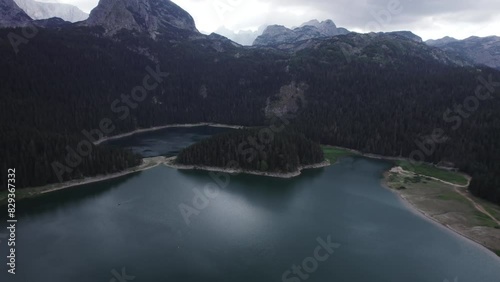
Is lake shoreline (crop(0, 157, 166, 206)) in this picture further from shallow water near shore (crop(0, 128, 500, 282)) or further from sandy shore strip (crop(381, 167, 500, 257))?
sandy shore strip (crop(381, 167, 500, 257))

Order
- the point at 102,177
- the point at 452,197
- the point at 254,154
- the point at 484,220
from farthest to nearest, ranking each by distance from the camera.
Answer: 1. the point at 254,154
2. the point at 102,177
3. the point at 452,197
4. the point at 484,220

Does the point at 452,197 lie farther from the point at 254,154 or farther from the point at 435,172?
the point at 254,154

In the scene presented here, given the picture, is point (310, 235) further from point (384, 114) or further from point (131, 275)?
point (384, 114)

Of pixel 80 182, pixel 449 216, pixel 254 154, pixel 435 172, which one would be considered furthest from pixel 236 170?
pixel 435 172

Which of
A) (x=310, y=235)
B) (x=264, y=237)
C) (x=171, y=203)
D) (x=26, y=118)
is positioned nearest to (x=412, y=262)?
(x=310, y=235)

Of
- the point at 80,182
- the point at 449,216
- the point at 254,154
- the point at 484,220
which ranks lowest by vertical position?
the point at 80,182

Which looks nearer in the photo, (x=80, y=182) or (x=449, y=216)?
(x=449, y=216)

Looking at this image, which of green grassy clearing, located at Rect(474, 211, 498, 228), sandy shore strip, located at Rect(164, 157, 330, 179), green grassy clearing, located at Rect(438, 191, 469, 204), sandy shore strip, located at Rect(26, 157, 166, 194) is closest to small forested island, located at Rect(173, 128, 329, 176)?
sandy shore strip, located at Rect(164, 157, 330, 179)
